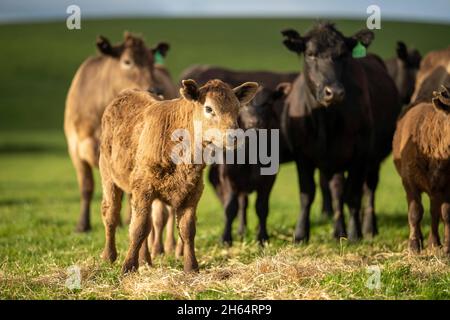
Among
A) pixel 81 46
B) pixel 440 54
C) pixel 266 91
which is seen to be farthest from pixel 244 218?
pixel 81 46

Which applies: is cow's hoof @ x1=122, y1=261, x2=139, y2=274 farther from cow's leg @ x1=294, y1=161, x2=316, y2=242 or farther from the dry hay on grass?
cow's leg @ x1=294, y1=161, x2=316, y2=242

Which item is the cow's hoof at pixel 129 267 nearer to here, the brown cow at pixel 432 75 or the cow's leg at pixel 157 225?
the cow's leg at pixel 157 225

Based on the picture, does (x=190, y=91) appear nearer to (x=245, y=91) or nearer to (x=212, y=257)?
(x=245, y=91)

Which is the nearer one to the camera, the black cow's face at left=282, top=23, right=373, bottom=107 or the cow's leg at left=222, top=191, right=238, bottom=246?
the black cow's face at left=282, top=23, right=373, bottom=107

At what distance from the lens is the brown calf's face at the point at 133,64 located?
11.5 meters

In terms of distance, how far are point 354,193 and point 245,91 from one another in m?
3.33

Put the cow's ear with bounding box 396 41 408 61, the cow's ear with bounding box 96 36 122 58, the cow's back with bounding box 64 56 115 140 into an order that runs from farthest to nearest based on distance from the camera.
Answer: the cow's ear with bounding box 396 41 408 61
the cow's ear with bounding box 96 36 122 58
the cow's back with bounding box 64 56 115 140

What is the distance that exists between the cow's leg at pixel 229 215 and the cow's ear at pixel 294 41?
6.44 feet

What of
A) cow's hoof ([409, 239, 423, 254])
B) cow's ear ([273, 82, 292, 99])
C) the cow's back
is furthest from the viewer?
the cow's back

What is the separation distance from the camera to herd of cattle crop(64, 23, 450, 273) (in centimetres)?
743

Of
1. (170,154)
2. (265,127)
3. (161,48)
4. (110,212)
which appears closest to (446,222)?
(265,127)

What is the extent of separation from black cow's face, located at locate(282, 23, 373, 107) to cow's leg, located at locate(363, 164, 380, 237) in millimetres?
2110

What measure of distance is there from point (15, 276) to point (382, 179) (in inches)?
692

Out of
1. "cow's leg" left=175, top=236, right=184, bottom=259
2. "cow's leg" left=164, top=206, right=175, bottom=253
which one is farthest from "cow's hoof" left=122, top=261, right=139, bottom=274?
"cow's leg" left=164, top=206, right=175, bottom=253
